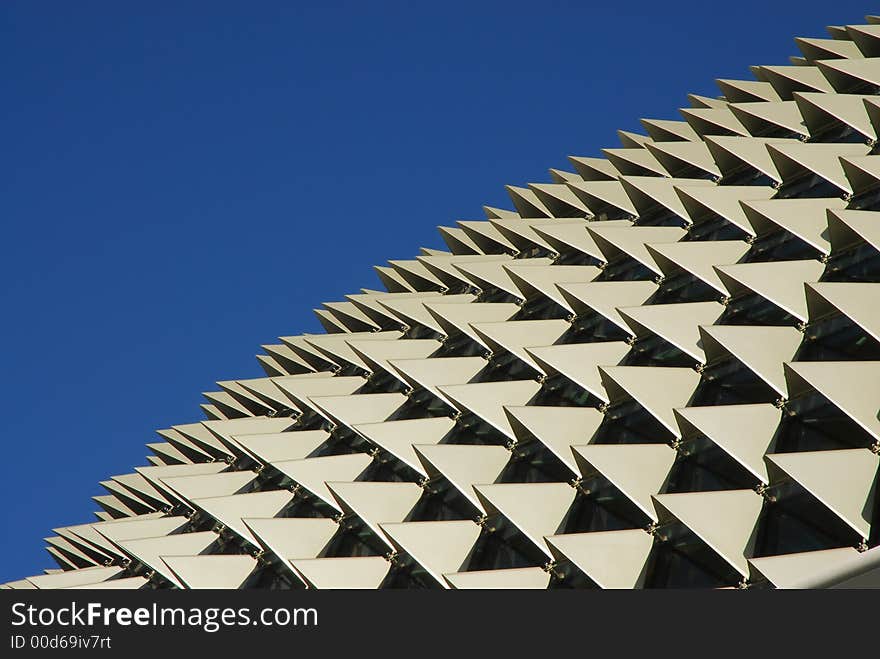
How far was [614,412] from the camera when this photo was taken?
18641mm

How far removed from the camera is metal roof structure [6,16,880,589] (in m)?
14.9

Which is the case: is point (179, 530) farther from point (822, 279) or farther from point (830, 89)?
point (830, 89)

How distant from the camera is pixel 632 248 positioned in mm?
24047

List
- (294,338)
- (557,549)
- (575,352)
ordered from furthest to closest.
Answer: (294,338), (575,352), (557,549)

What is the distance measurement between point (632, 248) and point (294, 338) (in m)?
14.5

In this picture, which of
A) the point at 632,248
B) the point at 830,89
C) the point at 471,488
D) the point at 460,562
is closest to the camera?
the point at 460,562

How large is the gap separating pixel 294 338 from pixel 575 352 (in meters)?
16.0

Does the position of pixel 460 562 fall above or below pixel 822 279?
below

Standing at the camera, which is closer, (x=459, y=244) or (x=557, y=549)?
(x=557, y=549)

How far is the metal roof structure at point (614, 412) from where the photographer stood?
14945 millimetres

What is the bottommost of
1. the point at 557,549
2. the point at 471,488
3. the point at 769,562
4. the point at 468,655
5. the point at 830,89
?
the point at 468,655

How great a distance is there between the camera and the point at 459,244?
34875 millimetres

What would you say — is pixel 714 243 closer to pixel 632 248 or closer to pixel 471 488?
pixel 632 248

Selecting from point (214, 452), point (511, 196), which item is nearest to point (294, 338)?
point (214, 452)
